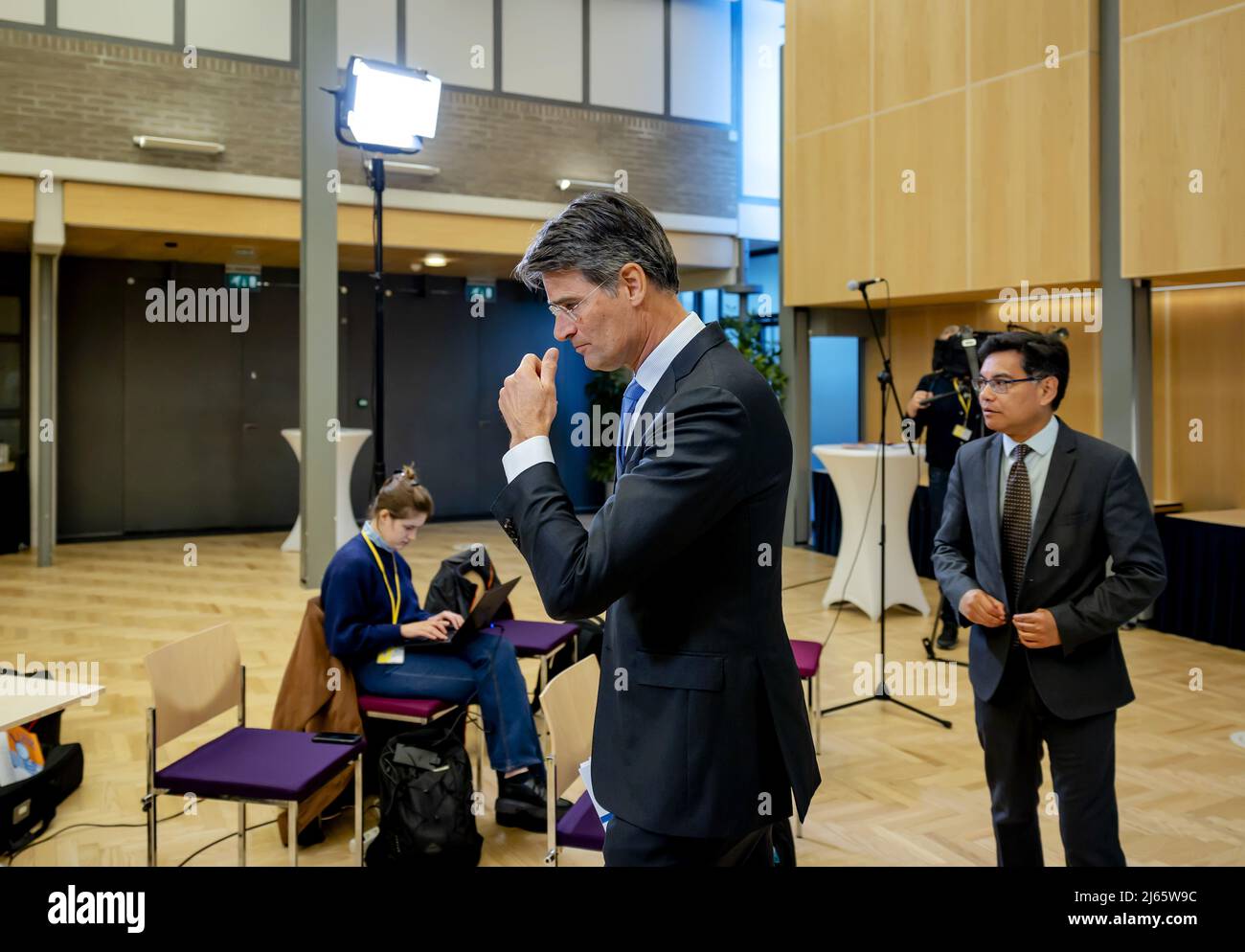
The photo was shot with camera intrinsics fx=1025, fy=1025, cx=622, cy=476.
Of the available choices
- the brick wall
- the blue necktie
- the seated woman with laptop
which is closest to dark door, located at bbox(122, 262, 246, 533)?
the brick wall

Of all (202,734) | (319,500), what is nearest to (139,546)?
(319,500)

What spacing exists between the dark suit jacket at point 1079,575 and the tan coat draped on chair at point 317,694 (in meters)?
1.92

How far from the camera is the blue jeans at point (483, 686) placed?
3.42 m

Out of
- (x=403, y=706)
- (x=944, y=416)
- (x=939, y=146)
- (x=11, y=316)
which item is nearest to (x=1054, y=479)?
(x=403, y=706)

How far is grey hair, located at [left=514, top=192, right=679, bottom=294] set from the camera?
1.34m

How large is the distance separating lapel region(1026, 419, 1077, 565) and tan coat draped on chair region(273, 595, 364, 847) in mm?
2093

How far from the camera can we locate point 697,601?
1304mm

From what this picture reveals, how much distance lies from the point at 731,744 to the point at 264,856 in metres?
2.40

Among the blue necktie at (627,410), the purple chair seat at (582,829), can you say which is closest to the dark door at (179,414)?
the purple chair seat at (582,829)

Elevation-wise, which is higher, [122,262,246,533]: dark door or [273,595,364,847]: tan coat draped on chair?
[122,262,246,533]: dark door

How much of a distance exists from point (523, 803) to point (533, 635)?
904 millimetres

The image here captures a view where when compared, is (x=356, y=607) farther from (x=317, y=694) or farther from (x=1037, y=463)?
(x=1037, y=463)

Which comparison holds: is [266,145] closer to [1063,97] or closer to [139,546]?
[139,546]

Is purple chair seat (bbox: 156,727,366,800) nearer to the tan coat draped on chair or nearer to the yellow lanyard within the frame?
the tan coat draped on chair
